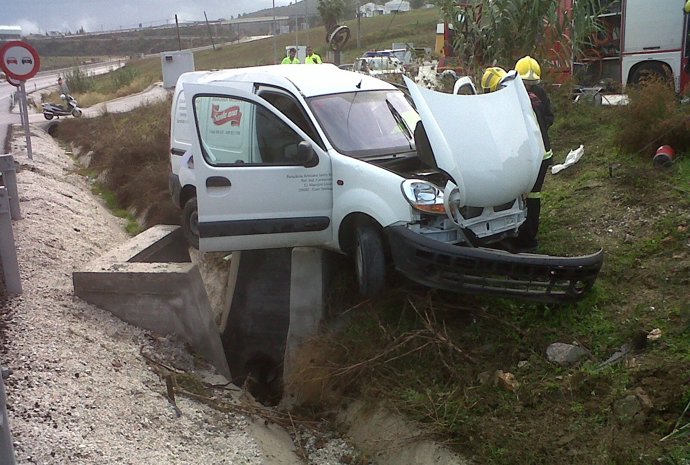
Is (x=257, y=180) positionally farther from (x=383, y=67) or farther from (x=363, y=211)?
(x=383, y=67)

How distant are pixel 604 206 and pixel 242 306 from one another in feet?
14.2

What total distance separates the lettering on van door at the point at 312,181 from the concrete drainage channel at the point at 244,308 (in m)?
0.83

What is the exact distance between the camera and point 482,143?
5.64m

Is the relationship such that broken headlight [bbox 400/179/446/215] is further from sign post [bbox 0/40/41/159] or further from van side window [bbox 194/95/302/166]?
sign post [bbox 0/40/41/159]

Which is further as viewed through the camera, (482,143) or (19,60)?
(19,60)

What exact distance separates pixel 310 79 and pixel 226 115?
93 centimetres

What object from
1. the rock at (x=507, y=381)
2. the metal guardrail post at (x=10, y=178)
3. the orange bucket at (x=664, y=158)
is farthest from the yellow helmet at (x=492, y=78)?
the metal guardrail post at (x=10, y=178)

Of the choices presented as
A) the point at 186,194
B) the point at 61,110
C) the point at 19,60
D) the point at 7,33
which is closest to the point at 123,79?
the point at 61,110

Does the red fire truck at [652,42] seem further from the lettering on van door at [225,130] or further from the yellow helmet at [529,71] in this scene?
the lettering on van door at [225,130]

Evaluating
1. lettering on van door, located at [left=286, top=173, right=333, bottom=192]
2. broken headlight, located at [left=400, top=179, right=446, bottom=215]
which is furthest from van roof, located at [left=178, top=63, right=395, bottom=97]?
broken headlight, located at [left=400, top=179, right=446, bottom=215]

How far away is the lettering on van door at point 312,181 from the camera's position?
6375mm

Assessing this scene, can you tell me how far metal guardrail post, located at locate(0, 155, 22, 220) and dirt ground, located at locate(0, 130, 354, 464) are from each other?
1041mm

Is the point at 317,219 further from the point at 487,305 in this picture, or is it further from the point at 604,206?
the point at 604,206

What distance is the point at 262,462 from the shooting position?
198 inches
